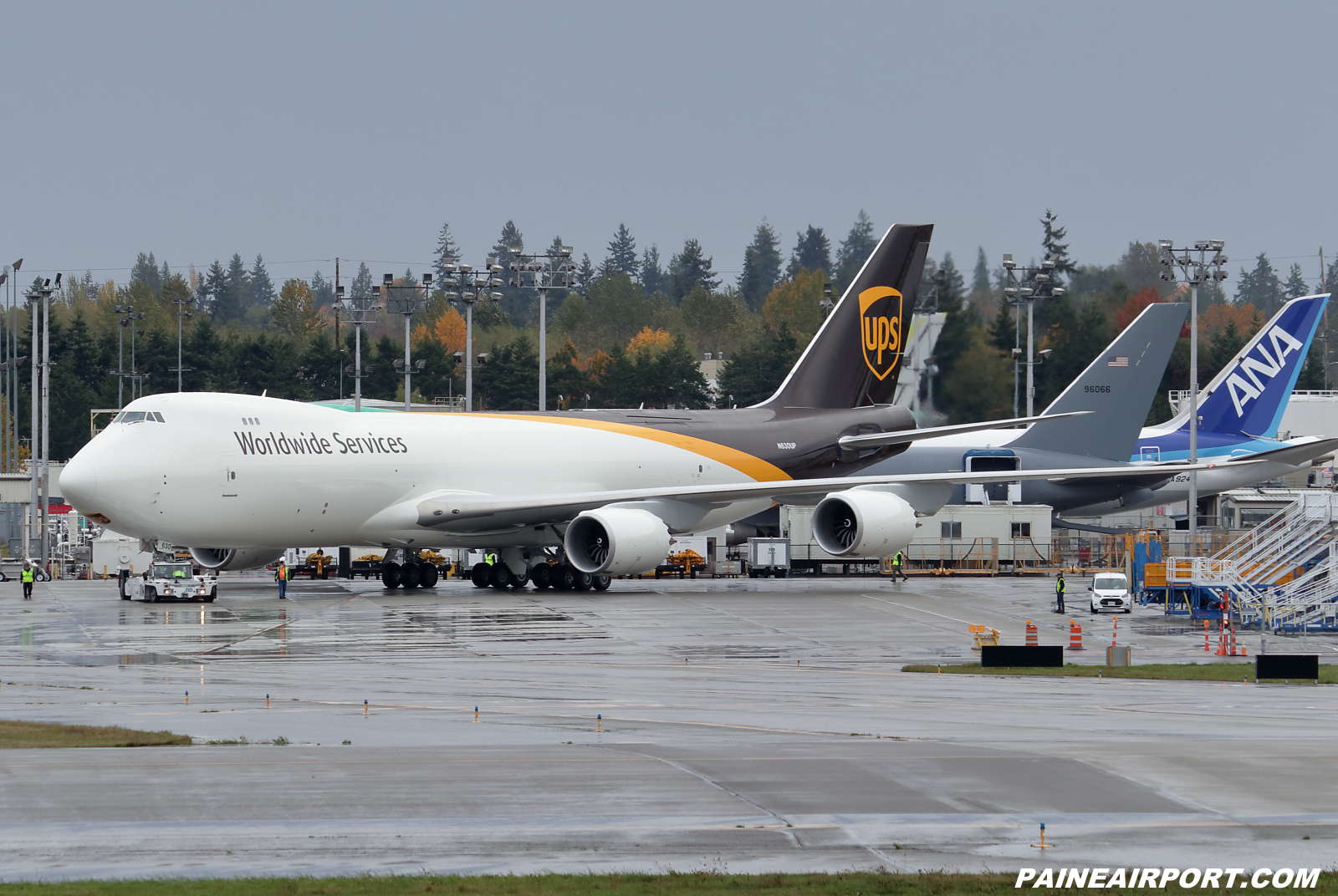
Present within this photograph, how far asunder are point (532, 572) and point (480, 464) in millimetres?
3848

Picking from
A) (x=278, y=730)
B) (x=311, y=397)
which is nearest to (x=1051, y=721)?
(x=278, y=730)

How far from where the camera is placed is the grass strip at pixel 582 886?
11695 mm

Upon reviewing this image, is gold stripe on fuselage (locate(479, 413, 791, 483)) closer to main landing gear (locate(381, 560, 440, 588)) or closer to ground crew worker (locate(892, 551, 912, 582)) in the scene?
main landing gear (locate(381, 560, 440, 588))

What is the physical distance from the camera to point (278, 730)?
19.7 metres

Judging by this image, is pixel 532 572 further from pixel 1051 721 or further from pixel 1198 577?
pixel 1051 721

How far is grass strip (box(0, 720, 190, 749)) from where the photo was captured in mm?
18469

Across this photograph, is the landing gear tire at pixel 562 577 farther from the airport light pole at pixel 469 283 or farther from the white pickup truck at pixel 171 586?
the airport light pole at pixel 469 283

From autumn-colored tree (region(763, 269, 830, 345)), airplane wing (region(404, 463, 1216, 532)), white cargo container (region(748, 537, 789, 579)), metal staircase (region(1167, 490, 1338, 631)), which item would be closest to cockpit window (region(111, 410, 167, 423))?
airplane wing (region(404, 463, 1216, 532))

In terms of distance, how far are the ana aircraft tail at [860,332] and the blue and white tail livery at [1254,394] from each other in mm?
19019

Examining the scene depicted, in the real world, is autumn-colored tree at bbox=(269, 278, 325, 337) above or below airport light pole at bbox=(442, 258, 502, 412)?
above

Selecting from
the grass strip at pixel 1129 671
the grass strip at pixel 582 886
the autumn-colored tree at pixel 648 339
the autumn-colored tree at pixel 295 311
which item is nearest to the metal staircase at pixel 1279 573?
the grass strip at pixel 1129 671

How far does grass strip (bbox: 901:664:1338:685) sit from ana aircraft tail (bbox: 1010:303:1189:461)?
1339 inches

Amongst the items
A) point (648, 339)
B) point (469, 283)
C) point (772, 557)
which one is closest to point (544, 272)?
point (469, 283)

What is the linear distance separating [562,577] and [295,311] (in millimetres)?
149427
